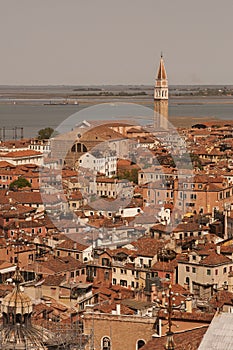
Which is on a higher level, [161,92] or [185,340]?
[161,92]

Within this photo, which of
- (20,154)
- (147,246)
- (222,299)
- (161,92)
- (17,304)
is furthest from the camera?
(161,92)

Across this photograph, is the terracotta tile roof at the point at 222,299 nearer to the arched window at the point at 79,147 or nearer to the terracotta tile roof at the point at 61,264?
the terracotta tile roof at the point at 61,264

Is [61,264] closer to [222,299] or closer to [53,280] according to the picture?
[53,280]

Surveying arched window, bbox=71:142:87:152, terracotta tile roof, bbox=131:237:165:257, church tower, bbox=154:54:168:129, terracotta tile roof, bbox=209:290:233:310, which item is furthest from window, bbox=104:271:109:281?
church tower, bbox=154:54:168:129

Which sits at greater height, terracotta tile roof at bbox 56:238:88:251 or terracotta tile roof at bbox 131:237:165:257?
terracotta tile roof at bbox 131:237:165:257

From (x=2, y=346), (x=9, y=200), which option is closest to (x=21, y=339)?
(x=2, y=346)

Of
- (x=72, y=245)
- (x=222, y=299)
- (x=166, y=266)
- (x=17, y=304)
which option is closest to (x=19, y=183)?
(x=72, y=245)

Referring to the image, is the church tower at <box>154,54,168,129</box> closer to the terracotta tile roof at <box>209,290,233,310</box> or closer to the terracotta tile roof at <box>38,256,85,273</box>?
the terracotta tile roof at <box>38,256,85,273</box>

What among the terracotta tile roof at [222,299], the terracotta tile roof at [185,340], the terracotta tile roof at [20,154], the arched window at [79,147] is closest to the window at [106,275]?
the terracotta tile roof at [222,299]
